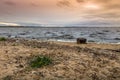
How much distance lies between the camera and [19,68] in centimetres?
958

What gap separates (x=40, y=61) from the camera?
395 inches

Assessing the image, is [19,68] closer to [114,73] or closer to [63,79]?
[63,79]

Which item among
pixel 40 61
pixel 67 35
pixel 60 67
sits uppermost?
pixel 40 61

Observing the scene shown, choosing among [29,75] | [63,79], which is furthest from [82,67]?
[29,75]

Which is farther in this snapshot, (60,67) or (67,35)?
(67,35)

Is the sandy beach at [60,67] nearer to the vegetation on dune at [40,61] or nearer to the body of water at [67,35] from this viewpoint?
the vegetation on dune at [40,61]

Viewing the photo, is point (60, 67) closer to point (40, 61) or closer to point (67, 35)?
point (40, 61)

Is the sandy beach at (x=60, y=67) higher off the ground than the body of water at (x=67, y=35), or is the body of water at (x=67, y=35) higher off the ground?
the sandy beach at (x=60, y=67)

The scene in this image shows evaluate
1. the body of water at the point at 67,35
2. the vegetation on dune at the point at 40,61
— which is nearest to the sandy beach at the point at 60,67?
the vegetation on dune at the point at 40,61

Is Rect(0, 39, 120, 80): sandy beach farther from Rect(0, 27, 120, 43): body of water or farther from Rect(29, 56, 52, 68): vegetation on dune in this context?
Rect(0, 27, 120, 43): body of water

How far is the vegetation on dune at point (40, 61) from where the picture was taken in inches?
386

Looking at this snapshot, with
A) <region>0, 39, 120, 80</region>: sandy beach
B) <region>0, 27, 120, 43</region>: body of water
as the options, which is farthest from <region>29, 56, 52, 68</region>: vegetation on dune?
<region>0, 27, 120, 43</region>: body of water

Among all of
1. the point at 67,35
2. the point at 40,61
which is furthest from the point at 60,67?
the point at 67,35

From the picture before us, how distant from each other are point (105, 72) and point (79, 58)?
1.84m
